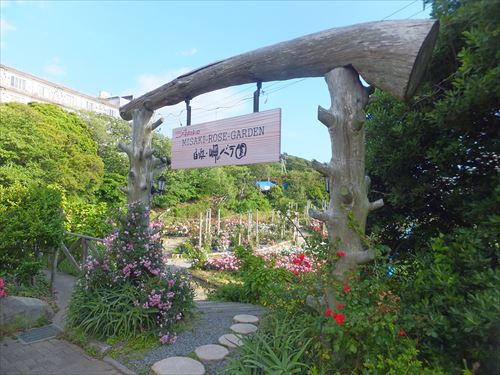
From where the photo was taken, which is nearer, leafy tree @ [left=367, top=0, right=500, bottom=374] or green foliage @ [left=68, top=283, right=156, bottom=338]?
leafy tree @ [left=367, top=0, right=500, bottom=374]

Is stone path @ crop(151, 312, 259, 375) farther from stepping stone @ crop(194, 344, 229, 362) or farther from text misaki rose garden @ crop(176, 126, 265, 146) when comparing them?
text misaki rose garden @ crop(176, 126, 265, 146)

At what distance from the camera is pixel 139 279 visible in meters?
3.67

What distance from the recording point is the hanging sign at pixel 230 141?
284 cm

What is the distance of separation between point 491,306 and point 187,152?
3.00 meters

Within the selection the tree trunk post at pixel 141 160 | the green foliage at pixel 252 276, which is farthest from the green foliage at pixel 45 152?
the green foliage at pixel 252 276

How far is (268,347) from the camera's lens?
2455 millimetres

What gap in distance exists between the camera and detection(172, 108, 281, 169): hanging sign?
2.84 m

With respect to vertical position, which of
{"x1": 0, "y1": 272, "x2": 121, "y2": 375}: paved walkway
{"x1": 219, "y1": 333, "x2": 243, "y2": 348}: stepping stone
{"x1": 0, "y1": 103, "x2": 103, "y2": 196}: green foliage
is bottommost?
{"x1": 0, "y1": 272, "x2": 121, "y2": 375}: paved walkway

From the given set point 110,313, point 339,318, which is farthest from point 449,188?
point 110,313

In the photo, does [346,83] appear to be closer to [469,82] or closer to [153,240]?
[469,82]

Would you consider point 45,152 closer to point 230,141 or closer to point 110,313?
point 110,313

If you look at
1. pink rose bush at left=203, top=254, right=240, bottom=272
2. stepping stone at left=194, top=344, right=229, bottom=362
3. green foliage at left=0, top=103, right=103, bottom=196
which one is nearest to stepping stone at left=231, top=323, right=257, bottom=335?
stepping stone at left=194, top=344, right=229, bottom=362

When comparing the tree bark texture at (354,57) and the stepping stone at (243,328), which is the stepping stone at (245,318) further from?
the tree bark texture at (354,57)

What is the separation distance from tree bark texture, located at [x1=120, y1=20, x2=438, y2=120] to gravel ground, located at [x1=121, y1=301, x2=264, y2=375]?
2.52m
